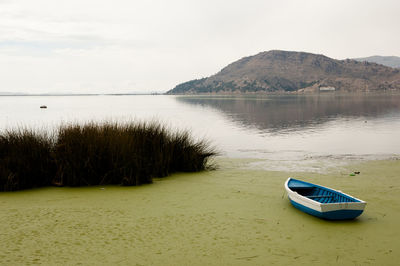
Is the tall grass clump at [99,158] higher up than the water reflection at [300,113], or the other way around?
the tall grass clump at [99,158]

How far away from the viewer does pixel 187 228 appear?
6.76 meters

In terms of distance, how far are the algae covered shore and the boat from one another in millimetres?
168

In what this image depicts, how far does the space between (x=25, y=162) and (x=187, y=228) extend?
4989 millimetres

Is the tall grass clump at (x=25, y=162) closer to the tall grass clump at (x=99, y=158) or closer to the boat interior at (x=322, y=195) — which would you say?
the tall grass clump at (x=99, y=158)

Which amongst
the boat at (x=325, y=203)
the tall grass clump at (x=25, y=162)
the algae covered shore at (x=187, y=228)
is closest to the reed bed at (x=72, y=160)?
the tall grass clump at (x=25, y=162)

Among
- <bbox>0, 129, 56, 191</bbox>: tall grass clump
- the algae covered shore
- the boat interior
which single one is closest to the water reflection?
the boat interior

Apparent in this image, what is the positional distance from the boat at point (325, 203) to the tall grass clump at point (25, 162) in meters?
6.25

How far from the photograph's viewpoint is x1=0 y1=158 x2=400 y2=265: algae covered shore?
5.60 meters

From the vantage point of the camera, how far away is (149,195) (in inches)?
349

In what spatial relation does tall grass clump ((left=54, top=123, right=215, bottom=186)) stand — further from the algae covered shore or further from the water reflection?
the water reflection

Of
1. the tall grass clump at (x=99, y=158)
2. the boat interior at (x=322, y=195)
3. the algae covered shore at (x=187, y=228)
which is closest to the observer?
the algae covered shore at (x=187, y=228)

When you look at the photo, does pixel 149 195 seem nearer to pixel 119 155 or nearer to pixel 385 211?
pixel 119 155

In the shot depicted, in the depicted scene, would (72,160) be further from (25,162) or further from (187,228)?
(187,228)

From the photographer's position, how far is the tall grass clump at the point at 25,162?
9.02 meters
